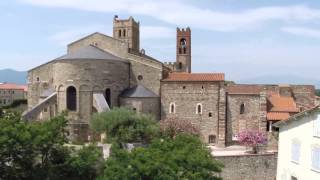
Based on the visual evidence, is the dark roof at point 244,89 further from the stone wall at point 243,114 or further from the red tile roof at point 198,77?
the red tile roof at point 198,77

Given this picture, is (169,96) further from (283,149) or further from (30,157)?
(30,157)

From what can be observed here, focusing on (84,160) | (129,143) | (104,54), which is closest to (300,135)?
(84,160)

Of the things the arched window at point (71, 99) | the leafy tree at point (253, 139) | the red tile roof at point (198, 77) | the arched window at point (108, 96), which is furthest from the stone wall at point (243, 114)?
the arched window at point (71, 99)

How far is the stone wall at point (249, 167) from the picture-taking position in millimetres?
38562

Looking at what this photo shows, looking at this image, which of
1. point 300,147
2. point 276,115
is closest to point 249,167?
point 300,147

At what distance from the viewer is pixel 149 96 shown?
52094 millimetres

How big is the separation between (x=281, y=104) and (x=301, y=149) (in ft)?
80.9

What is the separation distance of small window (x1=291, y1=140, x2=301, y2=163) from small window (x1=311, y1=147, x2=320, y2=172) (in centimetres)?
166

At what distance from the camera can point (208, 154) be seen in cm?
2994

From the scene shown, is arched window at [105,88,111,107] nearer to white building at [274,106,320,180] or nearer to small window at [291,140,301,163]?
white building at [274,106,320,180]

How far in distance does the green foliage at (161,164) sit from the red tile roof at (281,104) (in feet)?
82.7

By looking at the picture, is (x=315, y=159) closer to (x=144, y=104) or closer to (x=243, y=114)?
(x=243, y=114)

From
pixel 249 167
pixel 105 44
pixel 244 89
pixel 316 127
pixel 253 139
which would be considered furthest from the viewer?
pixel 105 44

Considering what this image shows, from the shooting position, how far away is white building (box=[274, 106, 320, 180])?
28.5 meters
